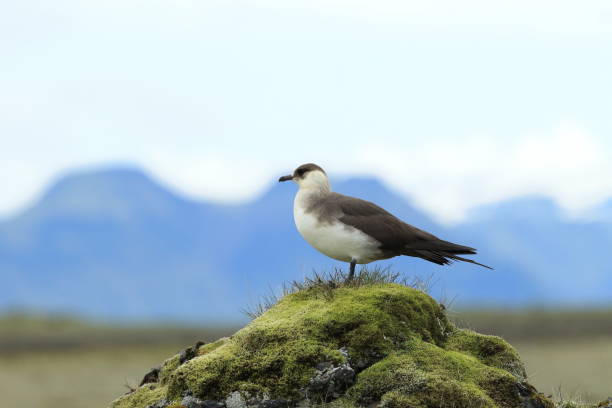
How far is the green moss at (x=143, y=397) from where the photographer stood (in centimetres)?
1101

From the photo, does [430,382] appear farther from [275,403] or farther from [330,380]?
[275,403]

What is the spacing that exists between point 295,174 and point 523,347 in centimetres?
4080

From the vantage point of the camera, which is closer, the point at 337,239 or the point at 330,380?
the point at 330,380

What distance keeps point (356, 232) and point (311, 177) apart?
4.07 ft

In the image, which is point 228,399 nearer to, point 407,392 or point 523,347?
point 407,392

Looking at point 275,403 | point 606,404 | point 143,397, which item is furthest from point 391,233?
point 143,397

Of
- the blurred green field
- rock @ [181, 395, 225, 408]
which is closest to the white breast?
rock @ [181, 395, 225, 408]

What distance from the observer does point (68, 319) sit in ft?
214

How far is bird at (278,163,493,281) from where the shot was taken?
11.4 meters

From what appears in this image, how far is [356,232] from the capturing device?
37.2ft

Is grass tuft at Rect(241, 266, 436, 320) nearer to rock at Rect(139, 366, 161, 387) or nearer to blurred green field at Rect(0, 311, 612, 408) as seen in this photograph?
rock at Rect(139, 366, 161, 387)

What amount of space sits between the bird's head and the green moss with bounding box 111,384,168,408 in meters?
3.73

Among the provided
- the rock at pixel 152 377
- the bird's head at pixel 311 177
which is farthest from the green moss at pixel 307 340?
the rock at pixel 152 377

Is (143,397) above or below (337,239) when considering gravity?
below
